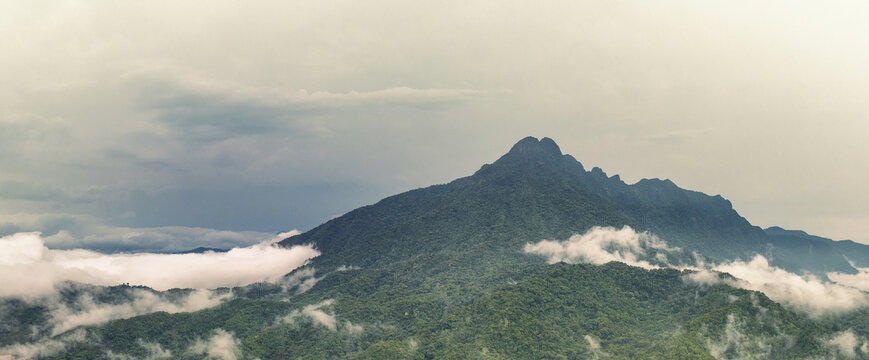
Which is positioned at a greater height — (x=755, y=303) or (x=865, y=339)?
(x=755, y=303)

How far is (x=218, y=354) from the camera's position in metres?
190

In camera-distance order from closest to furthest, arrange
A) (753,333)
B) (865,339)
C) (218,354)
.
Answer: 1. (753,333)
2. (865,339)
3. (218,354)

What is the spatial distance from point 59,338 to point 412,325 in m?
116

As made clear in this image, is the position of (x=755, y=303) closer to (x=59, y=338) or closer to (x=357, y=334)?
(x=357, y=334)

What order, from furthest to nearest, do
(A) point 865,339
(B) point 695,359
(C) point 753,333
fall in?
(A) point 865,339
(C) point 753,333
(B) point 695,359

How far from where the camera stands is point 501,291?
7589 inches

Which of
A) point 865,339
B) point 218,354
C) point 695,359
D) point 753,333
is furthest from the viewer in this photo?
point 218,354

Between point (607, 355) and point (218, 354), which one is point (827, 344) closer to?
point (607, 355)

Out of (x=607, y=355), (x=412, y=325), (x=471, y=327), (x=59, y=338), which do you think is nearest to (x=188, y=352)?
(x=59, y=338)

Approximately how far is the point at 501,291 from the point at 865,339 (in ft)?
339

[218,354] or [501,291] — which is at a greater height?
[501,291]

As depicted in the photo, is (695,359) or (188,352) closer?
(695,359)

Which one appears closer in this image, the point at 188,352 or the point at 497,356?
the point at 497,356

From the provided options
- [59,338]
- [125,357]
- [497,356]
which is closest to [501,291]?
[497,356]
